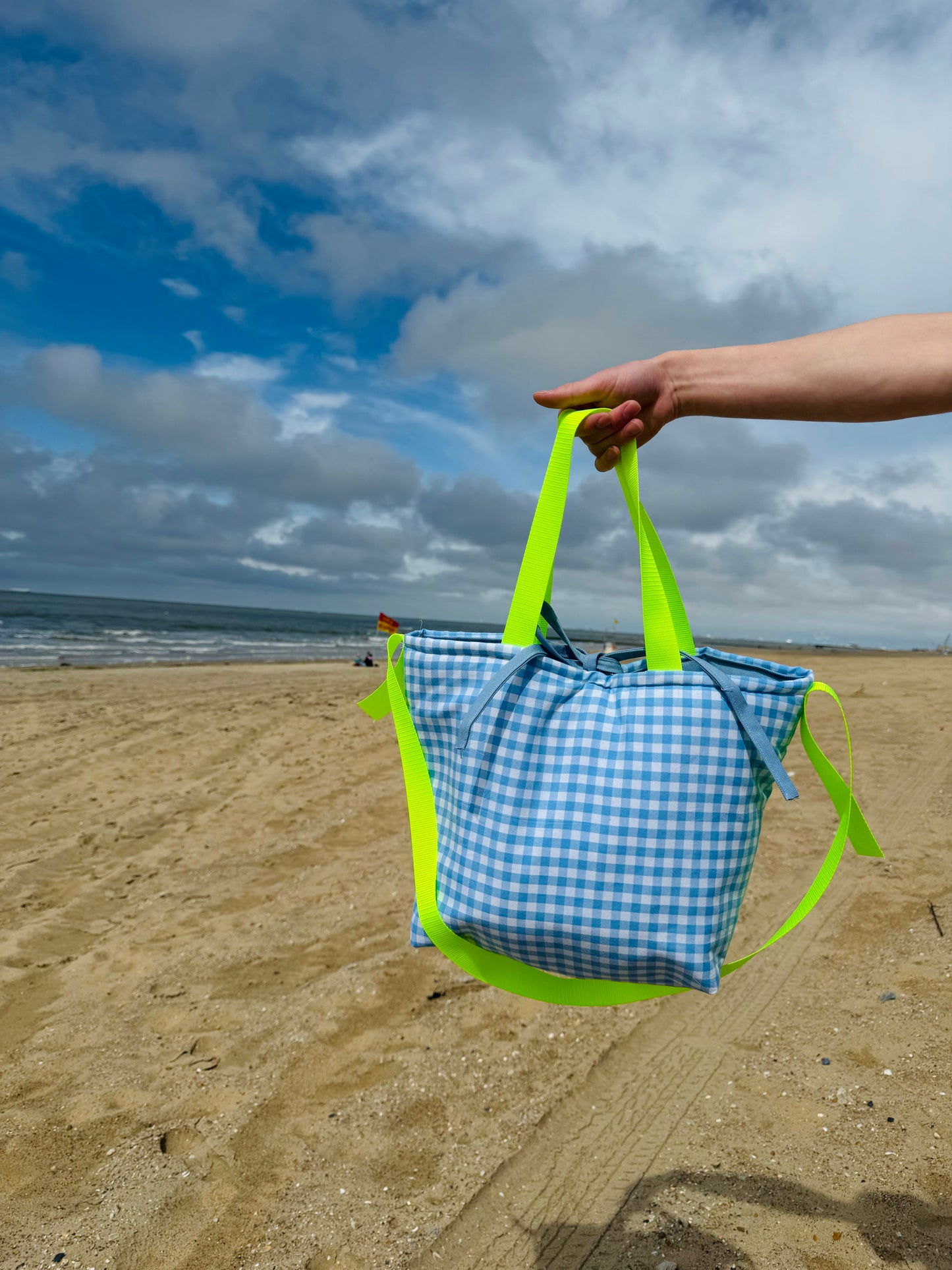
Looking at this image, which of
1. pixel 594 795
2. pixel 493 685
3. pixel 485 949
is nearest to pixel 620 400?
pixel 493 685

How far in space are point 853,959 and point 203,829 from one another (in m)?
5.69

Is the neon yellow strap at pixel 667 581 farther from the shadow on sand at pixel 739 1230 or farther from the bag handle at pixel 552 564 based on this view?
the shadow on sand at pixel 739 1230

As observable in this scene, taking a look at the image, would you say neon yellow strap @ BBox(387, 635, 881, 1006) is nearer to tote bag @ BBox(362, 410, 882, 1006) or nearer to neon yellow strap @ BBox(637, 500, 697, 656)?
tote bag @ BBox(362, 410, 882, 1006)

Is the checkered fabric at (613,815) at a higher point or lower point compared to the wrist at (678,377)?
→ lower

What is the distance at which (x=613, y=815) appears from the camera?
63.9 inches

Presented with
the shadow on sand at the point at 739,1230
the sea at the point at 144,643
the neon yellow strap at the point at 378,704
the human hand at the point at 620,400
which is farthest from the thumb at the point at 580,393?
the sea at the point at 144,643

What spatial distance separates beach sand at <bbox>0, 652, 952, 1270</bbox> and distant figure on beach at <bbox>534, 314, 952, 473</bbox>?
266cm

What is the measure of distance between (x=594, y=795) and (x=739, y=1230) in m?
2.07

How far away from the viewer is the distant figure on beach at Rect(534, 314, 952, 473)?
5.31 feet

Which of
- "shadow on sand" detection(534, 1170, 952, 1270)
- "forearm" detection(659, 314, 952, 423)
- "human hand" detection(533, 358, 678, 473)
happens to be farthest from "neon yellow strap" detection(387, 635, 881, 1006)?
"shadow on sand" detection(534, 1170, 952, 1270)

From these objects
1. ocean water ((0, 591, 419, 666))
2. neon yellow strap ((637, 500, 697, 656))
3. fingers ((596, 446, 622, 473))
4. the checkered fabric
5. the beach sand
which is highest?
fingers ((596, 446, 622, 473))

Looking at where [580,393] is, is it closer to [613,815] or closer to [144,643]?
[613,815]

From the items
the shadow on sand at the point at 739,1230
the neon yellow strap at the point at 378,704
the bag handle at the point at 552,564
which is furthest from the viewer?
the shadow on sand at the point at 739,1230

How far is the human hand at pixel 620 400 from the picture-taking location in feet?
5.93
